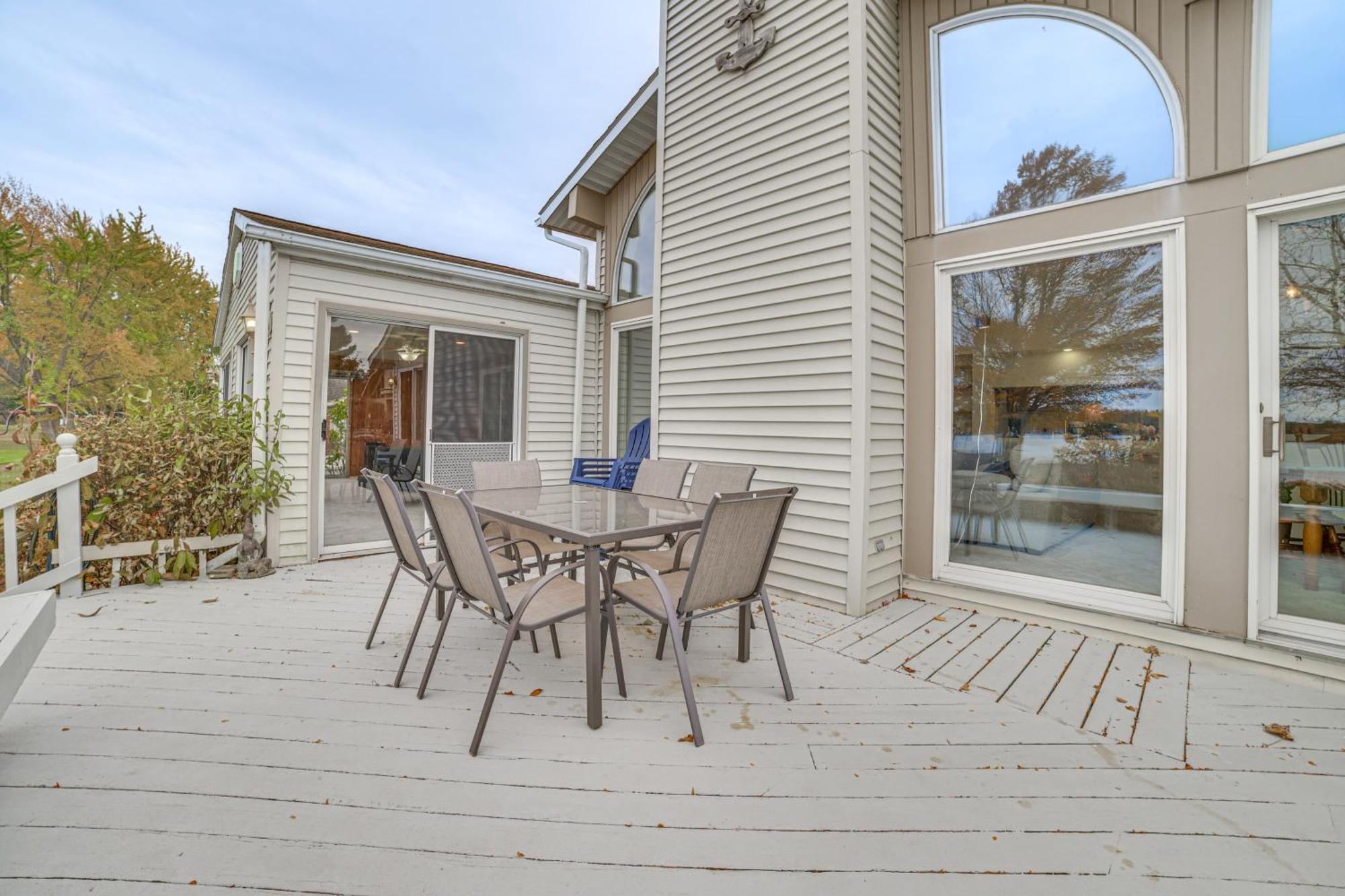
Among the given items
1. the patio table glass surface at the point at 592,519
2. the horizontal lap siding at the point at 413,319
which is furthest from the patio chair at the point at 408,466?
the patio table glass surface at the point at 592,519

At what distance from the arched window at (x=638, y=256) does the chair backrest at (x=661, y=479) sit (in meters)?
2.61

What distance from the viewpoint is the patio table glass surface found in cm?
204

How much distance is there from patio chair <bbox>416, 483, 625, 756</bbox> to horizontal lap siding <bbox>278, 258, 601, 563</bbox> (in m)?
2.81

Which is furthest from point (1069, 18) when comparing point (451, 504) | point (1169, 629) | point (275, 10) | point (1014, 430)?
point (275, 10)

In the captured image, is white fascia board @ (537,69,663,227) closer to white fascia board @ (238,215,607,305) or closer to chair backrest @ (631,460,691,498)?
white fascia board @ (238,215,607,305)

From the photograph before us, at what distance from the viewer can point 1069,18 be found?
323 cm

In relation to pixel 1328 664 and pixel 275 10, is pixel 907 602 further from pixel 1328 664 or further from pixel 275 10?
pixel 275 10

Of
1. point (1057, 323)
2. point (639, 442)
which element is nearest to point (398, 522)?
point (639, 442)

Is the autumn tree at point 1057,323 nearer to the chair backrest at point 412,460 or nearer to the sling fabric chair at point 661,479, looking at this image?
the sling fabric chair at point 661,479

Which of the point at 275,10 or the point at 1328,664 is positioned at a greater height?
the point at 275,10

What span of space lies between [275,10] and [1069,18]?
1946 cm

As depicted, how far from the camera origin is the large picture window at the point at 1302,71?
2477 mm

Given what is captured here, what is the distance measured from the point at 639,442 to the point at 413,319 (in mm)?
2361

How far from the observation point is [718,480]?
11.2 feet
